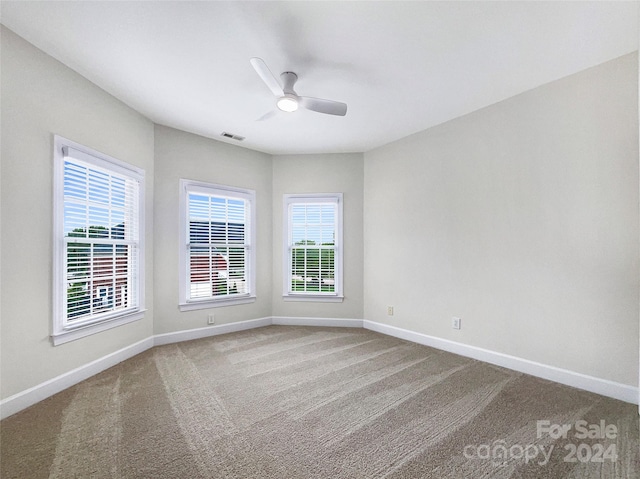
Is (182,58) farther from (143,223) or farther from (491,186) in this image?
(491,186)

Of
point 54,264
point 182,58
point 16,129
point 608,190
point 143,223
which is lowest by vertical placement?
point 54,264

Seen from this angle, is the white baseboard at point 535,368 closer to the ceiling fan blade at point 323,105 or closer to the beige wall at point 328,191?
the beige wall at point 328,191

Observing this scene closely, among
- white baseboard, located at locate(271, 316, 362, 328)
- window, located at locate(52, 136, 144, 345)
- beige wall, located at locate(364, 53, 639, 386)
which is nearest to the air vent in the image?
window, located at locate(52, 136, 144, 345)

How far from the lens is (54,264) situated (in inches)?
100

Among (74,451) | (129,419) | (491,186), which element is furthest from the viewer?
(491,186)

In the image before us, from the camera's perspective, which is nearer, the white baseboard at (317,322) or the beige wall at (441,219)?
the beige wall at (441,219)

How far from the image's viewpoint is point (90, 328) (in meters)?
2.90

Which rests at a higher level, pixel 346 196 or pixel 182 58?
pixel 182 58

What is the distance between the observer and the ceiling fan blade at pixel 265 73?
207cm

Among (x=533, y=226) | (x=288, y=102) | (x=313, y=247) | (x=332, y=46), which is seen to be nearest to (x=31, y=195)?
(x=288, y=102)

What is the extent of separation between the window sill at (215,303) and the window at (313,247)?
622 millimetres

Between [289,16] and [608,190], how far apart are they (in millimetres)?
2853

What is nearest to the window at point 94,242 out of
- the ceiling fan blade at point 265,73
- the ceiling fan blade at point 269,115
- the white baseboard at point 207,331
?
the white baseboard at point 207,331

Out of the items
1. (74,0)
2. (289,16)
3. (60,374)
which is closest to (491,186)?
(289,16)
